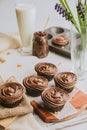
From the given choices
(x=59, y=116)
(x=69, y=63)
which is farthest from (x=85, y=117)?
(x=69, y=63)

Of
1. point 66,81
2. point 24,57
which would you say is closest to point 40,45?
point 24,57

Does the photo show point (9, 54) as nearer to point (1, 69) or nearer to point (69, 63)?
point (1, 69)

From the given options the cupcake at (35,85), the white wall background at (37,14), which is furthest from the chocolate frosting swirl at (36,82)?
the white wall background at (37,14)

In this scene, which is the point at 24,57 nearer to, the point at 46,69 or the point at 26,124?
the point at 46,69

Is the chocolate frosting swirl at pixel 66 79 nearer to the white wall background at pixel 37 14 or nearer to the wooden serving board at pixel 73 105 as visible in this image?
the wooden serving board at pixel 73 105

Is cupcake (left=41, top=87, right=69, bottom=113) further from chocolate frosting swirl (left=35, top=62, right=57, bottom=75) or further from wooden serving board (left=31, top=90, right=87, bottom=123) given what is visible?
chocolate frosting swirl (left=35, top=62, right=57, bottom=75)

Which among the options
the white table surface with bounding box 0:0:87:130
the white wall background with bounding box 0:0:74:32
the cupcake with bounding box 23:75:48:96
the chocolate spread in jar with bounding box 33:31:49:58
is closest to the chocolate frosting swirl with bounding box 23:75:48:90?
the cupcake with bounding box 23:75:48:96
